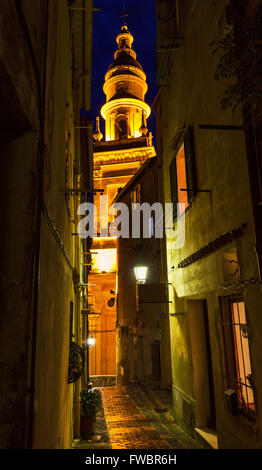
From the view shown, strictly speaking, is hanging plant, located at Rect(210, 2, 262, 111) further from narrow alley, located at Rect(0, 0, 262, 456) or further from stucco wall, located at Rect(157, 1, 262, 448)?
stucco wall, located at Rect(157, 1, 262, 448)

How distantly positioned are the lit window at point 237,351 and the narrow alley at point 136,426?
2559mm

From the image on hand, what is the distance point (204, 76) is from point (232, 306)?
4.96 m

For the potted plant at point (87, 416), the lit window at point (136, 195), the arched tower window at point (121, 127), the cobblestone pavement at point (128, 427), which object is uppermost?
the arched tower window at point (121, 127)

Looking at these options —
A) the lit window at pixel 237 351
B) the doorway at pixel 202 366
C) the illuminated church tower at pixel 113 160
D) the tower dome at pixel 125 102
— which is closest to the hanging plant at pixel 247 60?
the lit window at pixel 237 351

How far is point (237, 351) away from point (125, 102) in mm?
29026

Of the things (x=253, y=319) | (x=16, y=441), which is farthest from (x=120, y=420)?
(x=16, y=441)

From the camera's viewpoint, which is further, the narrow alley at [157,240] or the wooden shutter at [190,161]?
the wooden shutter at [190,161]

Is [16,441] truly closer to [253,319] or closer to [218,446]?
[253,319]

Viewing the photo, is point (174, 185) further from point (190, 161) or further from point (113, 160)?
point (113, 160)

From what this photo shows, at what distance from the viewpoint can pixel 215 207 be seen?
6.55 metres

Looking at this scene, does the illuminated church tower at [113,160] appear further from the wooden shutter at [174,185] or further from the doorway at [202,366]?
the doorway at [202,366]

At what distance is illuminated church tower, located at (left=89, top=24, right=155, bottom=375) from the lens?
25891mm

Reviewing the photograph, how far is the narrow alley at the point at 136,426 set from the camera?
7.94 meters

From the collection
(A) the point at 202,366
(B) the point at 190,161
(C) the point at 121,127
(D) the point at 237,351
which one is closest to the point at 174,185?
(B) the point at 190,161
